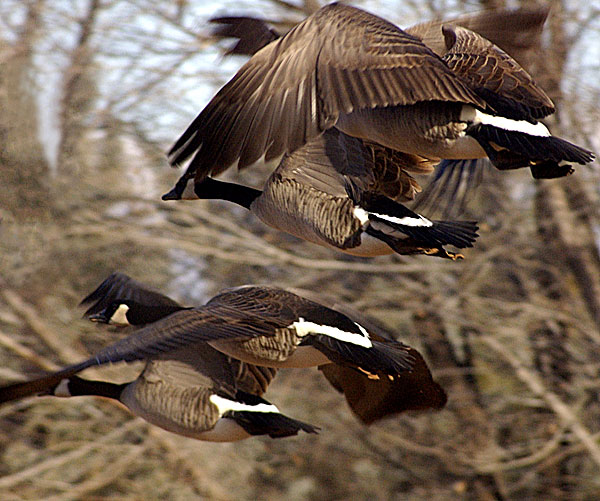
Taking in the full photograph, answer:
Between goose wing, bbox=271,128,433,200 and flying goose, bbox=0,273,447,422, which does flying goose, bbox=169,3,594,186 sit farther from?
flying goose, bbox=0,273,447,422

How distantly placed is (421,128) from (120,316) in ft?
4.09

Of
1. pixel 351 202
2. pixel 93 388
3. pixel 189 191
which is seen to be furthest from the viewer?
pixel 189 191

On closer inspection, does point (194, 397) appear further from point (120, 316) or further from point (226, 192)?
point (226, 192)

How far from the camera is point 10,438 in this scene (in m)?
7.55

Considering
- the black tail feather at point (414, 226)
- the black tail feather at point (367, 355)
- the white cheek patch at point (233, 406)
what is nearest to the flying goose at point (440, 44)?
the black tail feather at point (414, 226)

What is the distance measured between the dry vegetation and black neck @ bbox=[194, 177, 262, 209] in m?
4.38

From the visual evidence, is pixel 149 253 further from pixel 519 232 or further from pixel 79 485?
pixel 519 232

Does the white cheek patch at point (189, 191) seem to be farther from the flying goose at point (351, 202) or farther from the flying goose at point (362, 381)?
the flying goose at point (362, 381)

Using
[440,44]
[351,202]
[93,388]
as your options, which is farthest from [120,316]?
[440,44]

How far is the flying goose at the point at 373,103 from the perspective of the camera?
2.38 meters

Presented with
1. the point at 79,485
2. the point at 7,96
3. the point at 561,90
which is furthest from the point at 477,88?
the point at 7,96

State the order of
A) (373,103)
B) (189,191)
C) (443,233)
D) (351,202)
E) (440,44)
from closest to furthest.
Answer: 1. (373,103)
2. (443,233)
3. (351,202)
4. (189,191)
5. (440,44)

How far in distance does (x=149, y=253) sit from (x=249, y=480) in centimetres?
237

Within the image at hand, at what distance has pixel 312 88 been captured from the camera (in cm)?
248
